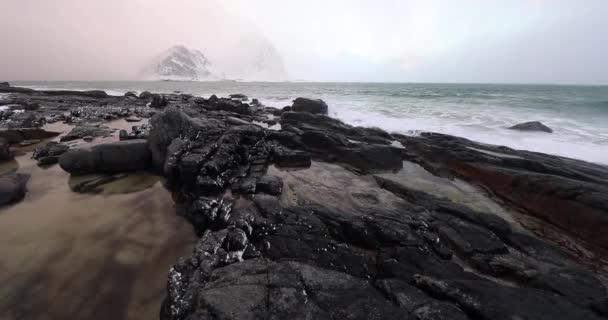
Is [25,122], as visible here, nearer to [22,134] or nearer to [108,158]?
[22,134]

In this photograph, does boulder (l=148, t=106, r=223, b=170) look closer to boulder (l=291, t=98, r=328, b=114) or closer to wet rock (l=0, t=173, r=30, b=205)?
wet rock (l=0, t=173, r=30, b=205)

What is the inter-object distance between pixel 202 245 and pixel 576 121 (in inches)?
1196

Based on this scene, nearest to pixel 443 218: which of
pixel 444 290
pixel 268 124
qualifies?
pixel 444 290

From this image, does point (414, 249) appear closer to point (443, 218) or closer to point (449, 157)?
point (443, 218)

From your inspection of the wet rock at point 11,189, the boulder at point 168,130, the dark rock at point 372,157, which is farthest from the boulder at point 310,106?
the wet rock at point 11,189

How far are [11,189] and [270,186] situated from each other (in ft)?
22.4

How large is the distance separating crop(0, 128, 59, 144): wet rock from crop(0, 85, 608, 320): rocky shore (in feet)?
0.30

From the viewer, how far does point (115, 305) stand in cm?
360

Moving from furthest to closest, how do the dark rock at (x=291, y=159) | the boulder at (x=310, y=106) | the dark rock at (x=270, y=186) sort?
1. the boulder at (x=310, y=106)
2. the dark rock at (x=291, y=159)
3. the dark rock at (x=270, y=186)

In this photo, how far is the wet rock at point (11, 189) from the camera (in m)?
6.11

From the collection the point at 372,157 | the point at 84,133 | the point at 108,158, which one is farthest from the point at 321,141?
the point at 84,133

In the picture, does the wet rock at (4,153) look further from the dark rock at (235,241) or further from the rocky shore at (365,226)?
the dark rock at (235,241)

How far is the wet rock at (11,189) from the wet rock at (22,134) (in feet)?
20.2

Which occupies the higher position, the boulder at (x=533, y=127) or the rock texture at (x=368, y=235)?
the boulder at (x=533, y=127)
